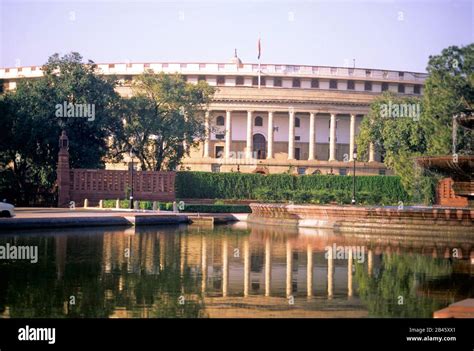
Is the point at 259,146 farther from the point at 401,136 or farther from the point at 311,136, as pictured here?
the point at 401,136

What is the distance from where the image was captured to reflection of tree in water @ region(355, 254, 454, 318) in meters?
15.2

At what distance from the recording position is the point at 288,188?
209 feet

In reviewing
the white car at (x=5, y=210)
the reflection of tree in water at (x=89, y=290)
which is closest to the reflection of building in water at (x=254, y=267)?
the reflection of tree in water at (x=89, y=290)

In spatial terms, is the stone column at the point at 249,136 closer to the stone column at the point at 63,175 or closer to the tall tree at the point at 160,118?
the tall tree at the point at 160,118

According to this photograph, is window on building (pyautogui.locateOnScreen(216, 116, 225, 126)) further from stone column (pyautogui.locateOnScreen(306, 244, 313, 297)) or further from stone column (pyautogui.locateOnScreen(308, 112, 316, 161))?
stone column (pyautogui.locateOnScreen(306, 244, 313, 297))

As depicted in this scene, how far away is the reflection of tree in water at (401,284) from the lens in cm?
1522

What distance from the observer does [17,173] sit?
164 feet

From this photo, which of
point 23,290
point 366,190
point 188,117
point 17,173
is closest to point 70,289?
point 23,290

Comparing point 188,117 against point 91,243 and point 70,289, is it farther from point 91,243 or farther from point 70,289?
point 70,289

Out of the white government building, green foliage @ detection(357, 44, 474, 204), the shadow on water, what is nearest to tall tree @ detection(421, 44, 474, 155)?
green foliage @ detection(357, 44, 474, 204)

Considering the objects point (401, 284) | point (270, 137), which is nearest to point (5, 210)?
point (401, 284)

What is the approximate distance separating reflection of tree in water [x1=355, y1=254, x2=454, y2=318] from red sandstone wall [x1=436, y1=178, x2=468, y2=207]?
947 inches

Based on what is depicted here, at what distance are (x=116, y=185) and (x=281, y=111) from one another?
36738 millimetres
